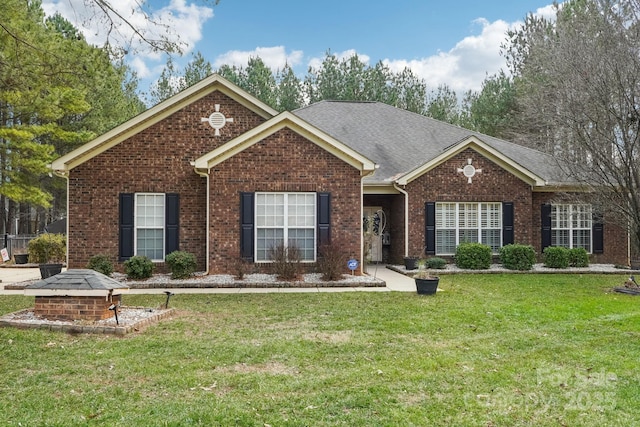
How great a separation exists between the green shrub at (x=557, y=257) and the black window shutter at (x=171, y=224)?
11392mm

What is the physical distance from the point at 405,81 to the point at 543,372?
32.0m

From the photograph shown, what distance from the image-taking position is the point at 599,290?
11.1 meters

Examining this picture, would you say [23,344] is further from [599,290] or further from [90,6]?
[599,290]

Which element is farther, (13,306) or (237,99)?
(237,99)

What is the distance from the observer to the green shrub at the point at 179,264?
1198 cm

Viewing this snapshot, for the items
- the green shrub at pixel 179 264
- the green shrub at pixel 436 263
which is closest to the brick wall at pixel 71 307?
the green shrub at pixel 179 264

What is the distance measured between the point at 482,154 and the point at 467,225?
2380 millimetres

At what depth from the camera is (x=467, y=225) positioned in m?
15.9

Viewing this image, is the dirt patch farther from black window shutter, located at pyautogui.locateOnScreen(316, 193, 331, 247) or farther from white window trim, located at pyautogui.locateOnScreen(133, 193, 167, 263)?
black window shutter, located at pyautogui.locateOnScreen(316, 193, 331, 247)

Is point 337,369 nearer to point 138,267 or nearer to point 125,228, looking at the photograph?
point 138,267

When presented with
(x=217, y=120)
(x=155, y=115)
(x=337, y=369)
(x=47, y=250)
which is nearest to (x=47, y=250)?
(x=47, y=250)

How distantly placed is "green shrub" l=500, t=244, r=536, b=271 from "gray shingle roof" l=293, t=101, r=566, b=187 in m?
3.21

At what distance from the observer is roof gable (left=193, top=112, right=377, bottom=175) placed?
12.3 metres

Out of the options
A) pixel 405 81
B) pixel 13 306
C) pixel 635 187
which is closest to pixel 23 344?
pixel 13 306
